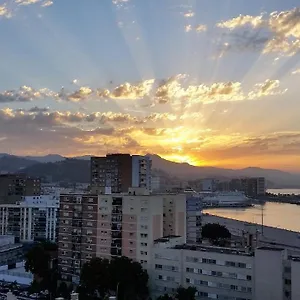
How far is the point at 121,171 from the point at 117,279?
37.8ft

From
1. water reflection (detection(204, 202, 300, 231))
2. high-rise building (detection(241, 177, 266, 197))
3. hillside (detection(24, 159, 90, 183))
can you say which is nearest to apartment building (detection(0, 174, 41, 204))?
water reflection (detection(204, 202, 300, 231))

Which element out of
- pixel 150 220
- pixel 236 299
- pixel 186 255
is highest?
pixel 150 220

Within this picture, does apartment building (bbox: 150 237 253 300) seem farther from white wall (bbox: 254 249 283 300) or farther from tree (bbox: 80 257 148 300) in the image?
tree (bbox: 80 257 148 300)

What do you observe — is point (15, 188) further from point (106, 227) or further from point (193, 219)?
point (106, 227)

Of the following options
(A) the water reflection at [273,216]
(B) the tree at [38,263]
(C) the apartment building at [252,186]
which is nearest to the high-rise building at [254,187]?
(C) the apartment building at [252,186]

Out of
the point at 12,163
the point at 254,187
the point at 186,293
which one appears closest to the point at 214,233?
the point at 186,293

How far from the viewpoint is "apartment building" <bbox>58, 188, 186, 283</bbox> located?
699cm

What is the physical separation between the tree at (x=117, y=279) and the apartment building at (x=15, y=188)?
10.7m

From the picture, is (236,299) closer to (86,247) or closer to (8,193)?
(86,247)

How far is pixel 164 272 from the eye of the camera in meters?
6.52

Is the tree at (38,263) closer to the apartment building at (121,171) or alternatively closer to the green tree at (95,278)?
the green tree at (95,278)

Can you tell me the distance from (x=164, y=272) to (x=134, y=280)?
50 cm

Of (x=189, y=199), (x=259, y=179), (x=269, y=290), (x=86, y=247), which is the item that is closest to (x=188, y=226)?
(x=189, y=199)

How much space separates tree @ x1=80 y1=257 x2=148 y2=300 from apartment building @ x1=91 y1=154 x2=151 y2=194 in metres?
10.9
